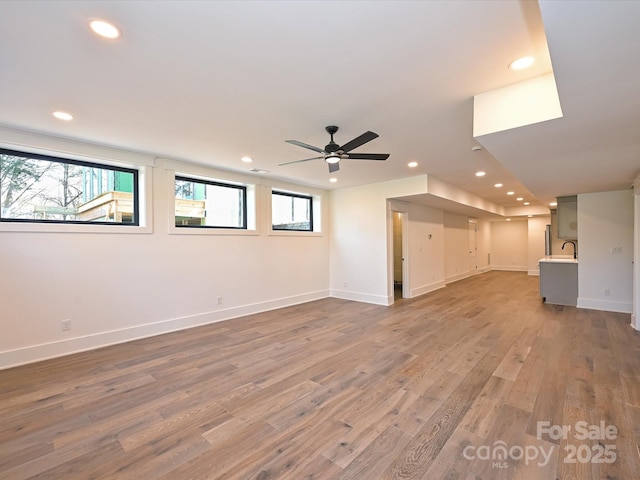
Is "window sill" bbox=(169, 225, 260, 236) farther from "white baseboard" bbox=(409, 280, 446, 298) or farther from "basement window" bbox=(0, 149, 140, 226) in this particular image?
"white baseboard" bbox=(409, 280, 446, 298)

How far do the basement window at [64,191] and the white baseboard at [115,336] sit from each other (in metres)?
1.50

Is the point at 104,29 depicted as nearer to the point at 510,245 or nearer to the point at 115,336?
the point at 115,336

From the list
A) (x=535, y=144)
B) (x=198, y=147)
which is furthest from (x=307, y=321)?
(x=535, y=144)

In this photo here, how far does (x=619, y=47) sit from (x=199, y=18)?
7.53ft

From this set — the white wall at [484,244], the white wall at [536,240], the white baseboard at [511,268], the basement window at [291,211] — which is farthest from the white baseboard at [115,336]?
the white baseboard at [511,268]

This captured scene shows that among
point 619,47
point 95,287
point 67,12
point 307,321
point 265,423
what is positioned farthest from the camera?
point 307,321

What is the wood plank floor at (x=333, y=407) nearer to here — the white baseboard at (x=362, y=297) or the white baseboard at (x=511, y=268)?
the white baseboard at (x=362, y=297)

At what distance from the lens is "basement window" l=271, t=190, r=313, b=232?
6.26 meters

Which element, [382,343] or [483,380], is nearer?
[483,380]

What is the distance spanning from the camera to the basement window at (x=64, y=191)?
11.2ft

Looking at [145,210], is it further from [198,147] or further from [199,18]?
[199,18]

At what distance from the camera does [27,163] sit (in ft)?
11.6

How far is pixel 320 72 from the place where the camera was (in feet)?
7.25

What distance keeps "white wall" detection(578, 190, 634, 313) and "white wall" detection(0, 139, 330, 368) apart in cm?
594
